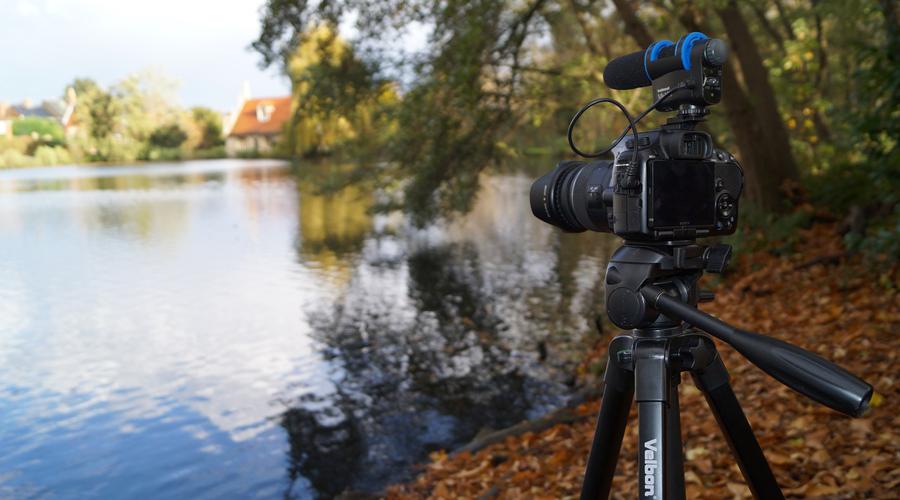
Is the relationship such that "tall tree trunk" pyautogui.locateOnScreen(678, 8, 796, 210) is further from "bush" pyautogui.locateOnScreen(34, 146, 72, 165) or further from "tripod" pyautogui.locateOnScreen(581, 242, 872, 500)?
"bush" pyautogui.locateOnScreen(34, 146, 72, 165)

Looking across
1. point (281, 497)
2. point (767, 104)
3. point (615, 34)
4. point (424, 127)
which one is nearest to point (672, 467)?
point (281, 497)

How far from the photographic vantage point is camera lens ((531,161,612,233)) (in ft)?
5.67

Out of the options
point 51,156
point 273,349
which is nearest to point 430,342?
point 273,349

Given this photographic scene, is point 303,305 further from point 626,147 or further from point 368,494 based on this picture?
point 626,147

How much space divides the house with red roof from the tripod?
57973mm

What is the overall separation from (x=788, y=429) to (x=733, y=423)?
2559 millimetres

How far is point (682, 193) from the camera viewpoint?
1.57 m

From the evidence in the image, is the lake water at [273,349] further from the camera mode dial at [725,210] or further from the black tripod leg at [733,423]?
the camera mode dial at [725,210]

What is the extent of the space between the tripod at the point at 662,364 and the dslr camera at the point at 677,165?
59 millimetres

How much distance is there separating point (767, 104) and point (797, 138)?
102 inches

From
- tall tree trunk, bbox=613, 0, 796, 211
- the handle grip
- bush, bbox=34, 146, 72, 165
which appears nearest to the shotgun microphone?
the handle grip

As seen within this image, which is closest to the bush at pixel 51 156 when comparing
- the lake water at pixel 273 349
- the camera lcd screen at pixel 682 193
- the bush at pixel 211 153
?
the bush at pixel 211 153

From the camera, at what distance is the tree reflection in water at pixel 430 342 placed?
21.9ft

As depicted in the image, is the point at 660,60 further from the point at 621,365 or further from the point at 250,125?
the point at 250,125
